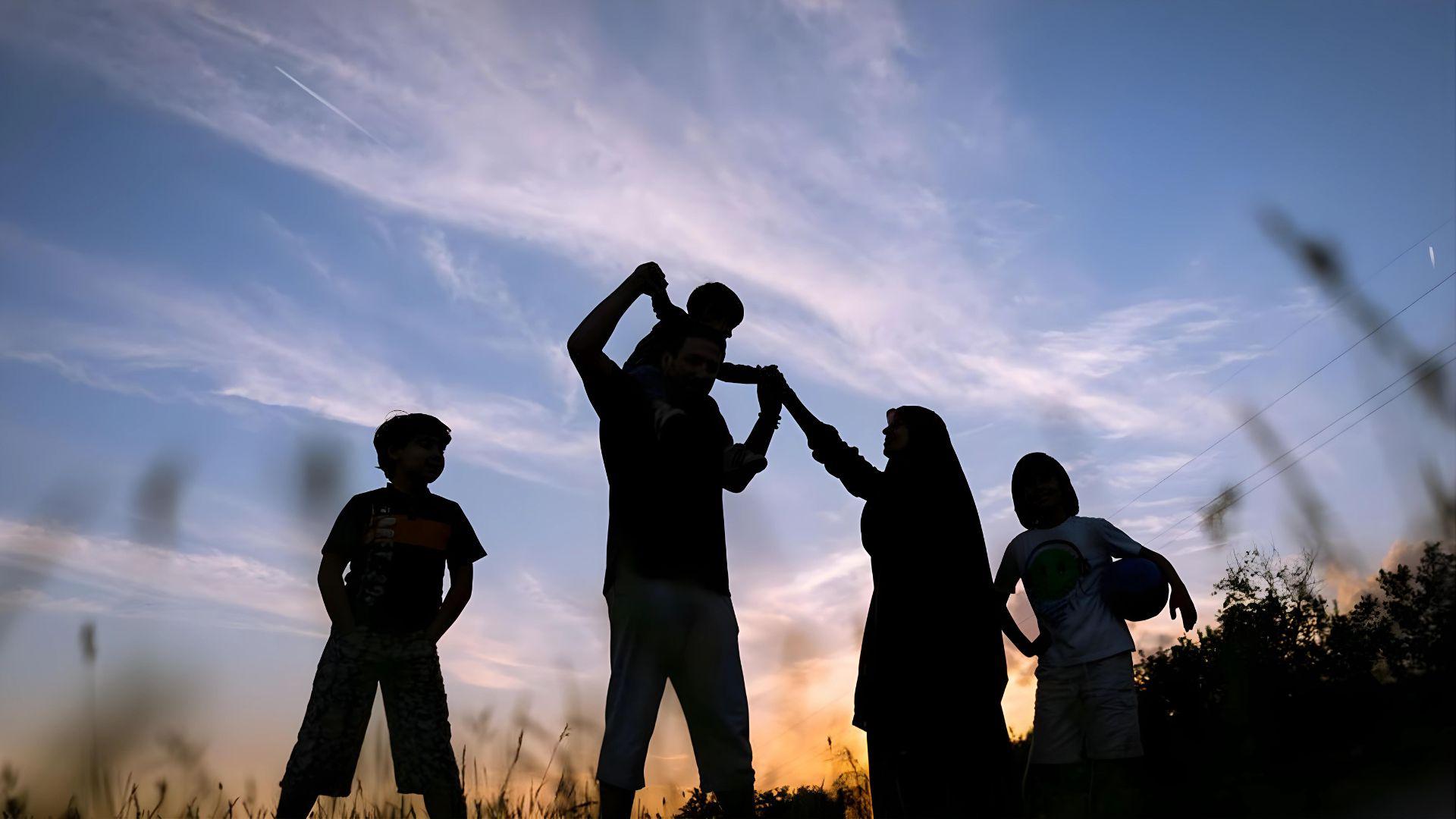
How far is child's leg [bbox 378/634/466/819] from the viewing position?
16.7ft

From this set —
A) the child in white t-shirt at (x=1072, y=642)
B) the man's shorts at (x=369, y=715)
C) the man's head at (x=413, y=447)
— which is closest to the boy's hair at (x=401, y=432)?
the man's head at (x=413, y=447)

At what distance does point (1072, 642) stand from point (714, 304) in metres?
2.69

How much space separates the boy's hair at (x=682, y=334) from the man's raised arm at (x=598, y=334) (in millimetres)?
320

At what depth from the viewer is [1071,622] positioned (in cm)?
560

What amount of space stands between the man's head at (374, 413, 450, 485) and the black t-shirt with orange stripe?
0.40ft

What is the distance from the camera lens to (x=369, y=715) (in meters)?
5.12

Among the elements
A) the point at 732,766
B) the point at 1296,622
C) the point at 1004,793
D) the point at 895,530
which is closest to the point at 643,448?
the point at 732,766

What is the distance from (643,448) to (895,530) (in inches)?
69.5

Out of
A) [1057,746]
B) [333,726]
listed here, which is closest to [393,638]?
[333,726]

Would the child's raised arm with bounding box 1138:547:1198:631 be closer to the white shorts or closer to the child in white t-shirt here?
the child in white t-shirt

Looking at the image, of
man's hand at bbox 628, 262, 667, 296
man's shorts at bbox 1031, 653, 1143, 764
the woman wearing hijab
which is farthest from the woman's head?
man's hand at bbox 628, 262, 667, 296

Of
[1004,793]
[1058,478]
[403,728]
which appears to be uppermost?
[1058,478]

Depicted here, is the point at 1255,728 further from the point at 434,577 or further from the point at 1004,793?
the point at 434,577

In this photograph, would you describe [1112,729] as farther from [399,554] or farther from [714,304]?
[399,554]
